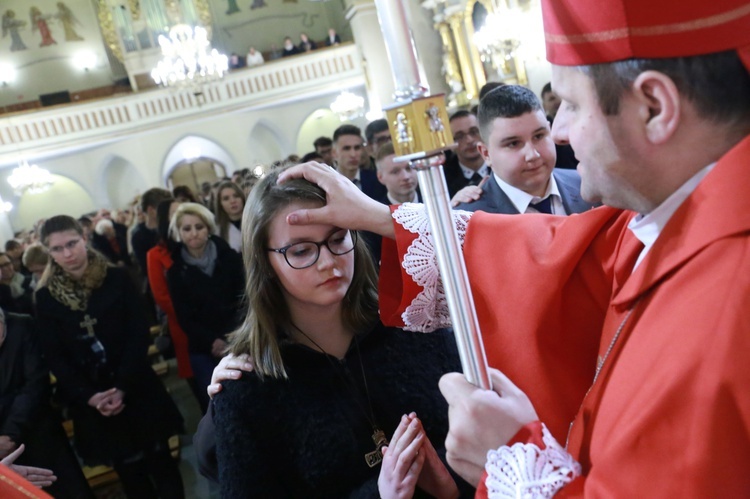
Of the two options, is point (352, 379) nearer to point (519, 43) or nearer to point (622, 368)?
point (622, 368)

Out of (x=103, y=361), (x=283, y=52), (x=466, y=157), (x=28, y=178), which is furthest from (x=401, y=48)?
(x=283, y=52)

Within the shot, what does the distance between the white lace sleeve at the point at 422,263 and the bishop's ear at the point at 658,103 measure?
0.55 meters

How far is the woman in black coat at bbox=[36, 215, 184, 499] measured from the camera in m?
3.42

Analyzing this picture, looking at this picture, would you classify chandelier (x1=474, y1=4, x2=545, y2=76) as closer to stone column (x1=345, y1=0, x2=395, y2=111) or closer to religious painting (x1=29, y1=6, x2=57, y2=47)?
stone column (x1=345, y1=0, x2=395, y2=111)

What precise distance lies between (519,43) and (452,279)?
10.5 m

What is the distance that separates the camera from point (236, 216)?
16.2 feet

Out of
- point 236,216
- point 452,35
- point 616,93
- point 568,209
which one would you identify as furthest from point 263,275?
point 452,35

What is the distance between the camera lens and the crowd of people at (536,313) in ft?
2.60

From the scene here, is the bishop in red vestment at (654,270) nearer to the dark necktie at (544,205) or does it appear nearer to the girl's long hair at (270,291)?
the girl's long hair at (270,291)

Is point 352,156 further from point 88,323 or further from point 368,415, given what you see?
point 368,415

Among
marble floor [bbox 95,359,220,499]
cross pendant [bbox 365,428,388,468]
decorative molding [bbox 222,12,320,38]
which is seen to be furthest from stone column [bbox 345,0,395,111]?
cross pendant [bbox 365,428,388,468]

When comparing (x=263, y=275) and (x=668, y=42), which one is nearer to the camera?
(x=668, y=42)

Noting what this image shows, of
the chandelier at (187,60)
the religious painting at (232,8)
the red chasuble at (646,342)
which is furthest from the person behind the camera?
the religious painting at (232,8)

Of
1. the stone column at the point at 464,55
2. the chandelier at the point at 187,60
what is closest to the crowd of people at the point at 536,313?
the stone column at the point at 464,55
